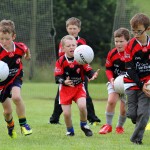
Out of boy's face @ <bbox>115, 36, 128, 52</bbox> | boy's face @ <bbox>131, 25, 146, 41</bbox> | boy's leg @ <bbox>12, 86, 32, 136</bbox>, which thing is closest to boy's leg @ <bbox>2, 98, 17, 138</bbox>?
boy's leg @ <bbox>12, 86, 32, 136</bbox>

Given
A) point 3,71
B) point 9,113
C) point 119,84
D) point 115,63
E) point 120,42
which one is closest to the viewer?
point 3,71

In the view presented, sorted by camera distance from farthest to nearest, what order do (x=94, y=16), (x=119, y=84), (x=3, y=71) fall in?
1. (x=94, y=16)
2. (x=119, y=84)
3. (x=3, y=71)

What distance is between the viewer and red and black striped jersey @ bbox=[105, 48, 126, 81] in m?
9.75

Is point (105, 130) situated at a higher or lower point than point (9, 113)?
lower

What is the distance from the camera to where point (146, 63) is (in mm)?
8031

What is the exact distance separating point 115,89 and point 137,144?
5.94 ft

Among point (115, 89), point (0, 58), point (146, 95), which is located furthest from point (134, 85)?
point (0, 58)

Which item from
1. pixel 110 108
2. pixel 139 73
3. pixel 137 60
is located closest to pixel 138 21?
pixel 137 60

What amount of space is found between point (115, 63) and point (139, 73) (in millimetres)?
1718

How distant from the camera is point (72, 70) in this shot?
907 centimetres

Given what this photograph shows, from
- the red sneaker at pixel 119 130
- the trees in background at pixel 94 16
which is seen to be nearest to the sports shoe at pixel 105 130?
the red sneaker at pixel 119 130

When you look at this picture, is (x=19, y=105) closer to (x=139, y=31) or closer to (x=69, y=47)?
(x=69, y=47)

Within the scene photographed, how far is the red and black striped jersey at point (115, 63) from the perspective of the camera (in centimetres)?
975

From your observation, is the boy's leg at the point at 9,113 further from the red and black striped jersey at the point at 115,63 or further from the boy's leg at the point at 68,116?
the red and black striped jersey at the point at 115,63
